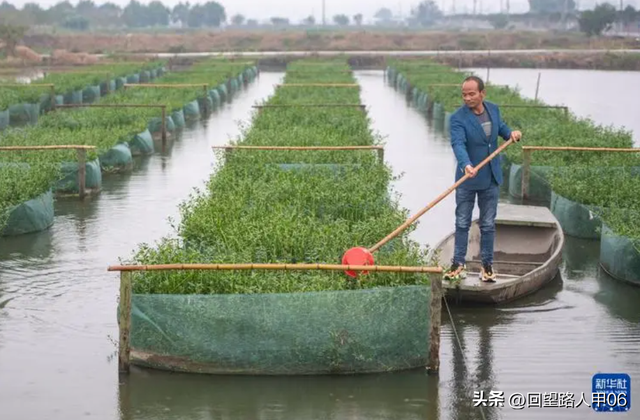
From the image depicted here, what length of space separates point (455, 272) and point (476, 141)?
4.72 ft

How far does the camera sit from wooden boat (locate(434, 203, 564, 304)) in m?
11.9

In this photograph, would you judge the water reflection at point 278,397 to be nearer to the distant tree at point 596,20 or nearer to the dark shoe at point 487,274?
the dark shoe at point 487,274

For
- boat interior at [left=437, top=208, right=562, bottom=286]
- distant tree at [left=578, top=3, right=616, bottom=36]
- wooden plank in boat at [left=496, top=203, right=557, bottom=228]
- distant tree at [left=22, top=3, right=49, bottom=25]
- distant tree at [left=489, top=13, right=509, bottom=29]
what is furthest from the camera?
distant tree at [left=489, top=13, right=509, bottom=29]

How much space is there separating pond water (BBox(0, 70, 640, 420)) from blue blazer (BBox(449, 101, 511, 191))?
1.50m

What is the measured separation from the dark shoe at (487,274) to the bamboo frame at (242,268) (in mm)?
2268

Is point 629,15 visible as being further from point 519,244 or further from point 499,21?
point 519,244

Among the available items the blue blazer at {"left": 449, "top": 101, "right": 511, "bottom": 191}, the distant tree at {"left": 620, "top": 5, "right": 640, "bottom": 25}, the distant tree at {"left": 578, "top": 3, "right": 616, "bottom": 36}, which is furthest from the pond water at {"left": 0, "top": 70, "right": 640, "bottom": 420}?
the distant tree at {"left": 620, "top": 5, "right": 640, "bottom": 25}

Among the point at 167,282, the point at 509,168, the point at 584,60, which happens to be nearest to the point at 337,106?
the point at 509,168

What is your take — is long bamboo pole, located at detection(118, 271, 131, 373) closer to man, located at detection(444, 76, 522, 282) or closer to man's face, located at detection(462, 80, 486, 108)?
man, located at detection(444, 76, 522, 282)

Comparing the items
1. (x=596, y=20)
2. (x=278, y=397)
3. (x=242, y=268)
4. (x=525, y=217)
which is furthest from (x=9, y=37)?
(x=278, y=397)

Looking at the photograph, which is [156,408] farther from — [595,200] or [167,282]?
[595,200]

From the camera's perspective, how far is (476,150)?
11.5 m

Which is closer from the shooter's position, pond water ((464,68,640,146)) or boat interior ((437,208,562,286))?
boat interior ((437,208,562,286))

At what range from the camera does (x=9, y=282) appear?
13.6 m
